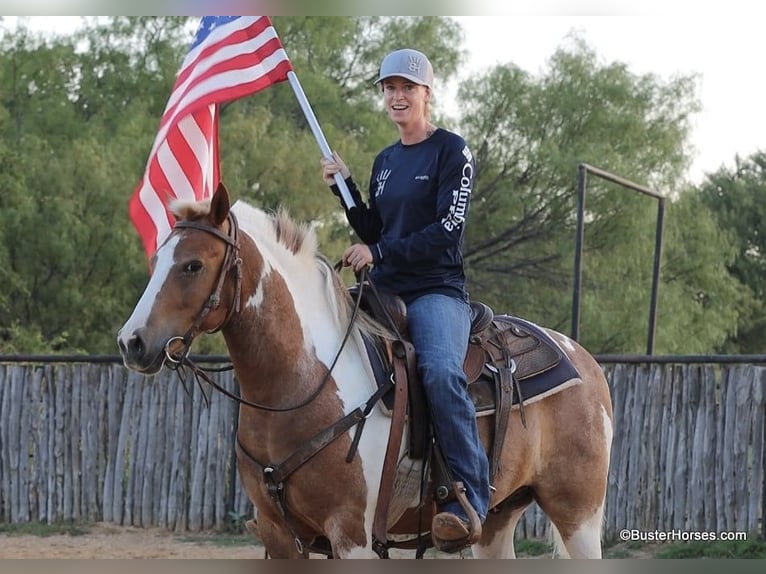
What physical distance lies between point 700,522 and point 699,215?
1547 centimetres

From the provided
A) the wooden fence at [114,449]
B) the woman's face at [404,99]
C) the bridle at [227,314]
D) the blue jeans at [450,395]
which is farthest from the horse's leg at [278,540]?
the wooden fence at [114,449]

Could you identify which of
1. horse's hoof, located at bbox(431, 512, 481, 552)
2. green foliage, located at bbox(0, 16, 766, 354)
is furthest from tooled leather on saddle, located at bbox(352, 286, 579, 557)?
green foliage, located at bbox(0, 16, 766, 354)

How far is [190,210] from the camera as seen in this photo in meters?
4.28

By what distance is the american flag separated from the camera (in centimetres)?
548

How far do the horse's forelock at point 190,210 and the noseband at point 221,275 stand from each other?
35mm

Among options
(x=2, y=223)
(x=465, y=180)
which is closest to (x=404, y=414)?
(x=465, y=180)

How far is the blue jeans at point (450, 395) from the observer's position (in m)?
4.55

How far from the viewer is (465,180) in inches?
185

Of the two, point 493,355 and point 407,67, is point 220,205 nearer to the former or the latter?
point 407,67

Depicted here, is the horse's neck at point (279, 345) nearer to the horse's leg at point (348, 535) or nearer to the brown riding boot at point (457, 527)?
the horse's leg at point (348, 535)

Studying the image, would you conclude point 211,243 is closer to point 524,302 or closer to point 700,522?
point 700,522

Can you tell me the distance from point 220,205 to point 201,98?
1496 millimetres

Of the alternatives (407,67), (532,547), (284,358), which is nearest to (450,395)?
(284,358)

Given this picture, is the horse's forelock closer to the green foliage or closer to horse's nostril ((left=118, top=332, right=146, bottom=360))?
horse's nostril ((left=118, top=332, right=146, bottom=360))
